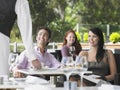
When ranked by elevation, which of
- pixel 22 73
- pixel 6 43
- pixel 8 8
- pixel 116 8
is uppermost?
pixel 116 8

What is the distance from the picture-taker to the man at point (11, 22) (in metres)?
2.61

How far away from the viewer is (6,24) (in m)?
2.70

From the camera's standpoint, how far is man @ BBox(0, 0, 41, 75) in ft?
8.55

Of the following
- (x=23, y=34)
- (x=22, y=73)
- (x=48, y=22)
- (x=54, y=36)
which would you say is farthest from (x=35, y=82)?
(x=48, y=22)

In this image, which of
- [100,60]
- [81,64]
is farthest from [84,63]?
[100,60]

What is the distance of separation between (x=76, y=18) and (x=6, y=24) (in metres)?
24.1

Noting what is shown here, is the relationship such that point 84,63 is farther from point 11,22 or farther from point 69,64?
point 11,22

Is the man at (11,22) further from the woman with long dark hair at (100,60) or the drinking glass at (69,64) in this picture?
the woman with long dark hair at (100,60)

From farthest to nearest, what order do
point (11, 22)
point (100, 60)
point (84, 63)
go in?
1. point (100, 60)
2. point (84, 63)
3. point (11, 22)

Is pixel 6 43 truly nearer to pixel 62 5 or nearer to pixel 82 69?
pixel 82 69

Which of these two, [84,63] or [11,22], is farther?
[84,63]

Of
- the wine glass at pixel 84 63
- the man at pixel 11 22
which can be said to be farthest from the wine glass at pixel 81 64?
the man at pixel 11 22

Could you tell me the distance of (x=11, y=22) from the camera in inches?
107

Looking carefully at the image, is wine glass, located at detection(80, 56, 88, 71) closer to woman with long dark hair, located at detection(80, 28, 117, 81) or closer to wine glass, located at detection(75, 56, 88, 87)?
wine glass, located at detection(75, 56, 88, 87)
